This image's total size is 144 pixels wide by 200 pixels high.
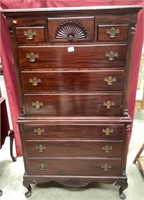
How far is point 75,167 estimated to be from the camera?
171 cm

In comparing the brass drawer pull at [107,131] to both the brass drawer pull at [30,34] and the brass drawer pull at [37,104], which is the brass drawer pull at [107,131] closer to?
the brass drawer pull at [37,104]

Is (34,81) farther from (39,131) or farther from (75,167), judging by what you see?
(75,167)

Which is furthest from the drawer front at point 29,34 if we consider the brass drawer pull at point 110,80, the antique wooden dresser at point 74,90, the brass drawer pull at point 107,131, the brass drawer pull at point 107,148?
the brass drawer pull at point 107,148

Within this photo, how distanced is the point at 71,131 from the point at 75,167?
348 mm

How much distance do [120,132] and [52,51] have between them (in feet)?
2.60

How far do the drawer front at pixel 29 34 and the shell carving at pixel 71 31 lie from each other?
4.1 inches

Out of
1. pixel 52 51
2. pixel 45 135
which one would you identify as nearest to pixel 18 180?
Answer: pixel 45 135

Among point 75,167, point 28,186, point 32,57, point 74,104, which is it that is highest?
point 32,57

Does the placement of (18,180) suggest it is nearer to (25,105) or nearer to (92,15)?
(25,105)

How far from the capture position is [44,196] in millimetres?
1812

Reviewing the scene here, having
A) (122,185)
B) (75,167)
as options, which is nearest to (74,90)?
(75,167)

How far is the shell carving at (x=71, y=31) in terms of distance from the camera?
1282 mm

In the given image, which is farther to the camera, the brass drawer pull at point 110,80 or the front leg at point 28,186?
the front leg at point 28,186

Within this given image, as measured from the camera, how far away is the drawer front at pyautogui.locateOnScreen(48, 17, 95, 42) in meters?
1.27
